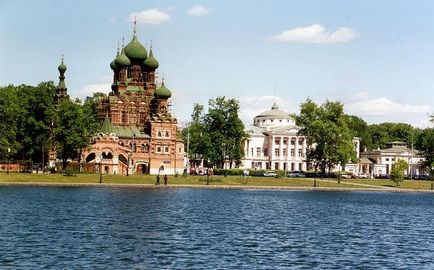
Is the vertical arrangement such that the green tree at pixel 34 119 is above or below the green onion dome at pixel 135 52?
below

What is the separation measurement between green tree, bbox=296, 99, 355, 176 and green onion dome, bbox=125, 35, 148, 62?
95.4 ft

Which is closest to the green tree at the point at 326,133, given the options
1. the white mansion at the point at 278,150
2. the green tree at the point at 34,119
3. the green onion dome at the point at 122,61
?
the green onion dome at the point at 122,61

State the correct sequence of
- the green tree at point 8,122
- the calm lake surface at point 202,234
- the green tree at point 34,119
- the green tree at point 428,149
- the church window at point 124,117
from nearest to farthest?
the calm lake surface at point 202,234
the green tree at point 8,122
the green tree at point 34,119
the church window at point 124,117
the green tree at point 428,149

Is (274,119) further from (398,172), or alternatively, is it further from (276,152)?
(398,172)

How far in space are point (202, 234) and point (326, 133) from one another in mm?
82030

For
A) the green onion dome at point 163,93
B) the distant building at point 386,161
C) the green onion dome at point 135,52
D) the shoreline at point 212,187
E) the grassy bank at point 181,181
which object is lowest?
the shoreline at point 212,187

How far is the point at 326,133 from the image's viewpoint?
400 feet

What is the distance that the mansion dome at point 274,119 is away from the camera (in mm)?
186750

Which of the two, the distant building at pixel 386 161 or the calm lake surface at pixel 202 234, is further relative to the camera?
the distant building at pixel 386 161

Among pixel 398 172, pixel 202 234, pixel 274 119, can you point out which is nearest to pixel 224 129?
pixel 398 172

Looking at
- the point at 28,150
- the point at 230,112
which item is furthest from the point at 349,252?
the point at 230,112

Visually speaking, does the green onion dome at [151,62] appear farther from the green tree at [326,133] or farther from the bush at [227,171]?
the green tree at [326,133]

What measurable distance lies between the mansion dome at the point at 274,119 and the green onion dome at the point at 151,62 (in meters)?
58.8

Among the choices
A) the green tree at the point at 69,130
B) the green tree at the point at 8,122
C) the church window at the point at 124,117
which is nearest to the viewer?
the green tree at the point at 8,122
